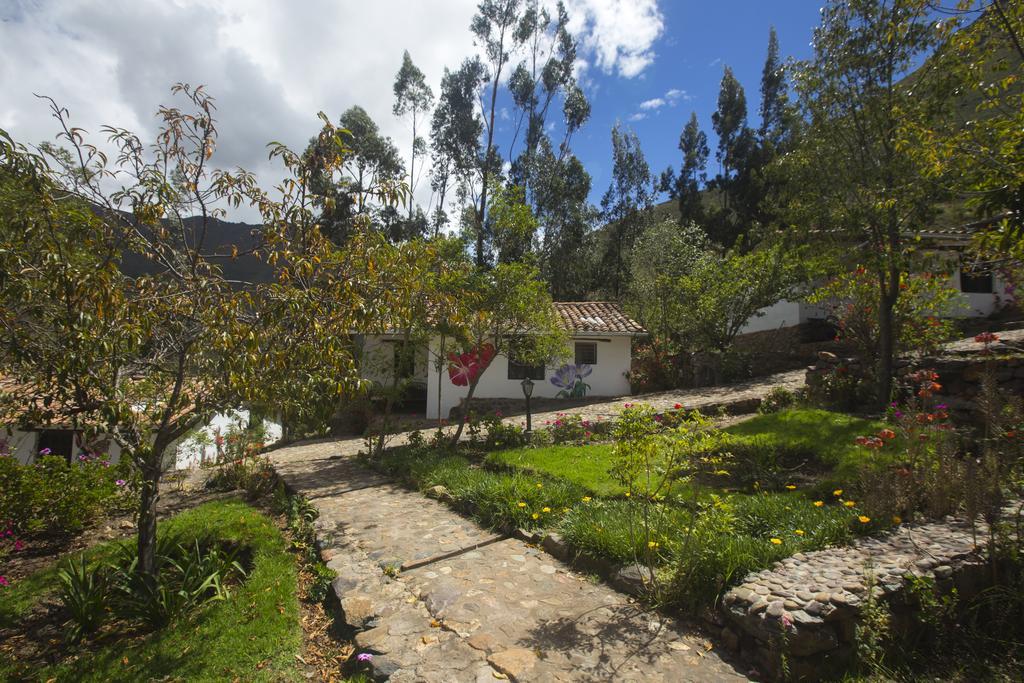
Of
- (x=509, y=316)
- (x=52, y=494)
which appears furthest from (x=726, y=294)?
(x=52, y=494)

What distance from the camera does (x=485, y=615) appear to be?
3830 millimetres

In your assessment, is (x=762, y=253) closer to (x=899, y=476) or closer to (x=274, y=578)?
(x=899, y=476)

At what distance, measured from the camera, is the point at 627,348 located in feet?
55.9

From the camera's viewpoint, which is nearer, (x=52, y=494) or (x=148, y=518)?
(x=148, y=518)

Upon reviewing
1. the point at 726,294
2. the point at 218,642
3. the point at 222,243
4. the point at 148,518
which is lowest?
A: the point at 218,642

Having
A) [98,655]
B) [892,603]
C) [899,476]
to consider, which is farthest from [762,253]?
[98,655]

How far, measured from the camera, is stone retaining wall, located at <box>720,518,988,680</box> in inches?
120

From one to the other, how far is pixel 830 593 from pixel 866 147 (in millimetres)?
8625

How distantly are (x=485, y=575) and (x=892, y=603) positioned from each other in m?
3.01

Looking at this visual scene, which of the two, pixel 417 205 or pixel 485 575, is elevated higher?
pixel 417 205

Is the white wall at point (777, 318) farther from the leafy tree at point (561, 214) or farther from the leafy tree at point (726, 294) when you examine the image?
the leafy tree at point (561, 214)

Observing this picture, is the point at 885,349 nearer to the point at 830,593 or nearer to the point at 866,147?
the point at 866,147

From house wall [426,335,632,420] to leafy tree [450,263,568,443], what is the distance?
594 cm

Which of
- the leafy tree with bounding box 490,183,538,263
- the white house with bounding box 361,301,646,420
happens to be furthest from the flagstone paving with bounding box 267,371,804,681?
the white house with bounding box 361,301,646,420
